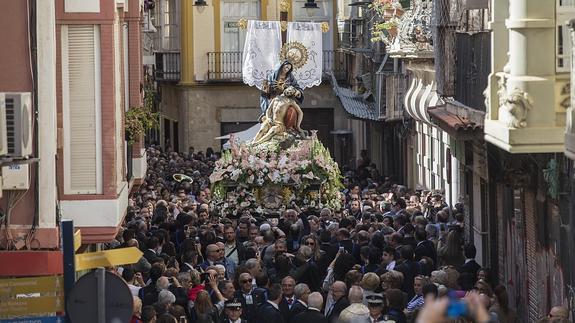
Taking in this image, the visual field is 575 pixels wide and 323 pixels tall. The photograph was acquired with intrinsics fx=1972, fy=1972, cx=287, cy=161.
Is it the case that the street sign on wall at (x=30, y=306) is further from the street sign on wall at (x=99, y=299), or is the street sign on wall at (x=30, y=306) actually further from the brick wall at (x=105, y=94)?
the brick wall at (x=105, y=94)

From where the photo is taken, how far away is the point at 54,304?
15078 mm

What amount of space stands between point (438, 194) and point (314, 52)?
61.9 feet

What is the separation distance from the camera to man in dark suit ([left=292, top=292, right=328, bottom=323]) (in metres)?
17.5

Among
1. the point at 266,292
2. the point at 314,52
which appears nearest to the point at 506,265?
the point at 266,292

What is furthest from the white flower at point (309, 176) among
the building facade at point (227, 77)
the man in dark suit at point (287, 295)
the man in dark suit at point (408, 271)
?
the building facade at point (227, 77)

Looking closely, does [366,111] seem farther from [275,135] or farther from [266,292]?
[266,292]

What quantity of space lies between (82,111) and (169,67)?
39.4 metres

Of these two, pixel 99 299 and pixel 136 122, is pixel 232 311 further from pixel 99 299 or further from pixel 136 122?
pixel 136 122

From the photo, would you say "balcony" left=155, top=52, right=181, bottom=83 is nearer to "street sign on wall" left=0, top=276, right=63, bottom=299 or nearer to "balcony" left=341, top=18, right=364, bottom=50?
"balcony" left=341, top=18, right=364, bottom=50

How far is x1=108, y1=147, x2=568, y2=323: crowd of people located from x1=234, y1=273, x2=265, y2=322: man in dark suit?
1 cm

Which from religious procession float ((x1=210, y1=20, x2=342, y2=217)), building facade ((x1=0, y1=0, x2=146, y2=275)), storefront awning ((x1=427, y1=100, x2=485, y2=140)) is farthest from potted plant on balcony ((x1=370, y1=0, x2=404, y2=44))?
building facade ((x1=0, y1=0, x2=146, y2=275))

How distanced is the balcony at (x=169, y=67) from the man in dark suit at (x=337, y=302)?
4089cm

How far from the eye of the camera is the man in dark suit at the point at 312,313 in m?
17.5

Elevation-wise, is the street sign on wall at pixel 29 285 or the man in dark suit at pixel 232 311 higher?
the street sign on wall at pixel 29 285
